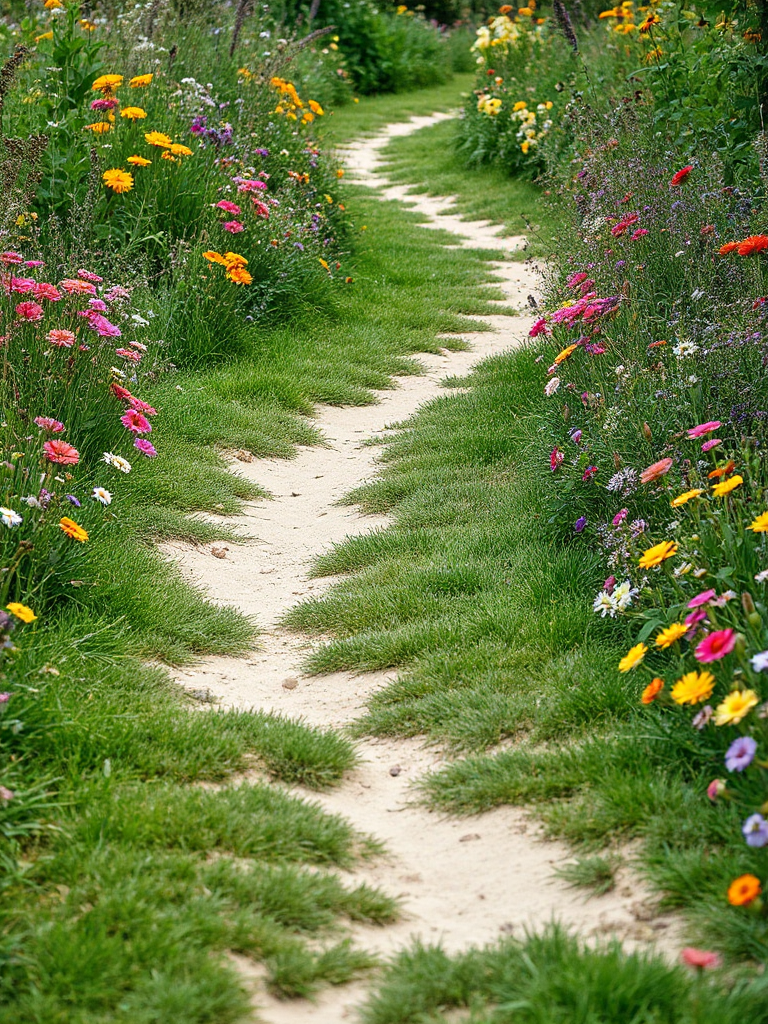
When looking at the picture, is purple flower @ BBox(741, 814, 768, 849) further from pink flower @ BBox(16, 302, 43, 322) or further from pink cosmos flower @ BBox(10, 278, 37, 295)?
pink cosmos flower @ BBox(10, 278, 37, 295)

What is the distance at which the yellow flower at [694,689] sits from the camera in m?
2.45

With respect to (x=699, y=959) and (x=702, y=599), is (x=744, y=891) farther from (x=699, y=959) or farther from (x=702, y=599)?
(x=702, y=599)

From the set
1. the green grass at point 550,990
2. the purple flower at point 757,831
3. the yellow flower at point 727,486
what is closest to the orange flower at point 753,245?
the yellow flower at point 727,486

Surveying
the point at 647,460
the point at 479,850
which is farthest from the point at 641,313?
the point at 479,850

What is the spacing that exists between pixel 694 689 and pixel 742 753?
0.31 metres

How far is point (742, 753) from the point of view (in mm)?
2176

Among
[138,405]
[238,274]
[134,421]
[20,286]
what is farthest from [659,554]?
[238,274]

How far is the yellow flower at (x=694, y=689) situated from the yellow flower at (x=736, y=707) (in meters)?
0.10

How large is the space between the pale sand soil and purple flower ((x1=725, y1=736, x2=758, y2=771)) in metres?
0.38

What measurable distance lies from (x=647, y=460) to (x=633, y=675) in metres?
0.93

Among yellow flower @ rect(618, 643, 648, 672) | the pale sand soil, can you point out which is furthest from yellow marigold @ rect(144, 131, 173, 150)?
yellow flower @ rect(618, 643, 648, 672)

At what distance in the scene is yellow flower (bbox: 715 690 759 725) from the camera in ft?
7.42

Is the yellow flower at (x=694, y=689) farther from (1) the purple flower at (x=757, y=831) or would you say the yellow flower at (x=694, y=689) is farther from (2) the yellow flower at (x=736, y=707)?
(1) the purple flower at (x=757, y=831)

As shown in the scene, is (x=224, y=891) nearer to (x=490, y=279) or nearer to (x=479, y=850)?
(x=479, y=850)
